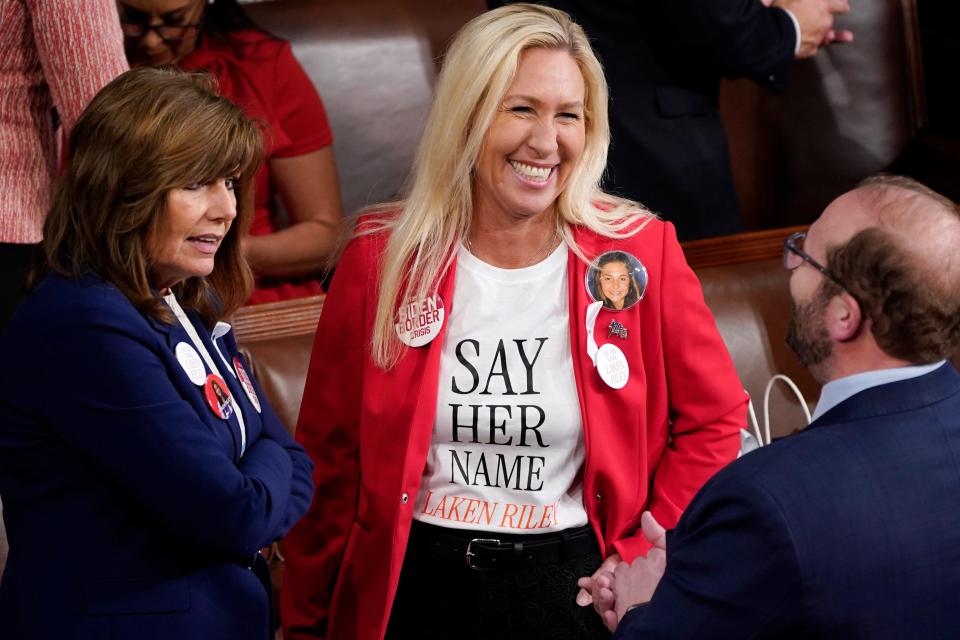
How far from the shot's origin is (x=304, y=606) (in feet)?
7.30

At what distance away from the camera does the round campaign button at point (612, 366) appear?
2.04 metres

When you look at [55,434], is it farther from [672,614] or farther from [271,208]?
[271,208]

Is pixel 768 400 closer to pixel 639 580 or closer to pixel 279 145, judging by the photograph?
pixel 639 580

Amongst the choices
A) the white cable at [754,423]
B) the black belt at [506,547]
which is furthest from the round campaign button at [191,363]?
the white cable at [754,423]

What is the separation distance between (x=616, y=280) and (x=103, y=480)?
889mm

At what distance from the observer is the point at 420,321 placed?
6.87ft

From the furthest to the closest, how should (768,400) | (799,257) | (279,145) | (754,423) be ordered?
(279,145), (768,400), (754,423), (799,257)

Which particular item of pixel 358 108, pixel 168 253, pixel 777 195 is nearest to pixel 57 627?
pixel 168 253

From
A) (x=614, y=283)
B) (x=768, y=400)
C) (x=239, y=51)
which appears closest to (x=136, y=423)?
(x=614, y=283)

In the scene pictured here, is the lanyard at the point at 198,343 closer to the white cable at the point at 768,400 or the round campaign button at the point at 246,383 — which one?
the round campaign button at the point at 246,383

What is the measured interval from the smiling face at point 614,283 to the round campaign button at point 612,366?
2.8 inches

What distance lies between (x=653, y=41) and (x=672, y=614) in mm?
1739

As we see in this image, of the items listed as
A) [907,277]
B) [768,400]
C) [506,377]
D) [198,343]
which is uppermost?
[907,277]

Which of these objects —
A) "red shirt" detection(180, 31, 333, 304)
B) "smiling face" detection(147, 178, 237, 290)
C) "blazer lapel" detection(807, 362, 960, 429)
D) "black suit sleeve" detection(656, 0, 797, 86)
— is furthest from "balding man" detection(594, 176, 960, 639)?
"red shirt" detection(180, 31, 333, 304)
